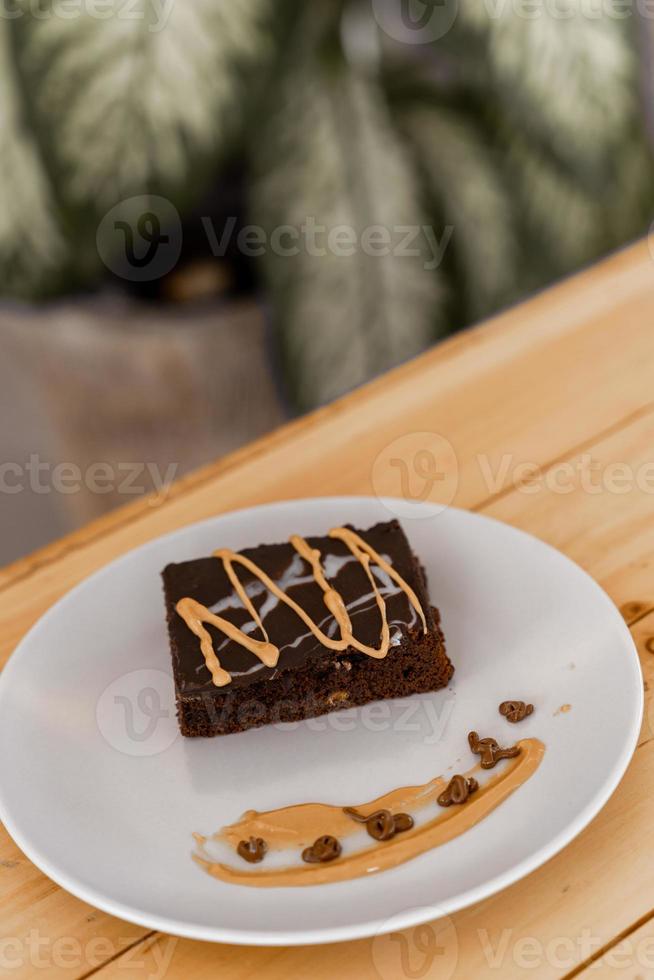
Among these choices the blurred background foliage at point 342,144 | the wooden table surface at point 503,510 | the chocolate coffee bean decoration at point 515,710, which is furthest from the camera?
the blurred background foliage at point 342,144

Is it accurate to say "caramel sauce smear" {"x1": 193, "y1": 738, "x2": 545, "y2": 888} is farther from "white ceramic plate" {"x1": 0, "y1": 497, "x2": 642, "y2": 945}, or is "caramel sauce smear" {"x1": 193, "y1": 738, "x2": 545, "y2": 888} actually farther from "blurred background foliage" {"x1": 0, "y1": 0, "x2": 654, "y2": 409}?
"blurred background foliage" {"x1": 0, "y1": 0, "x2": 654, "y2": 409}

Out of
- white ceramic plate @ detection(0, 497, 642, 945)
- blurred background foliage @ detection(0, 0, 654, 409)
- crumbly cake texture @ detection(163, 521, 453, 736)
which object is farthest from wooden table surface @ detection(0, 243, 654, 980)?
blurred background foliage @ detection(0, 0, 654, 409)

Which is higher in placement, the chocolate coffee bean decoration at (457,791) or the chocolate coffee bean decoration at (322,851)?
the chocolate coffee bean decoration at (322,851)

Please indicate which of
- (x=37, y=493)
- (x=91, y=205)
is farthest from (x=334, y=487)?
(x=37, y=493)

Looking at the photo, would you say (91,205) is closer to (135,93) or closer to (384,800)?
(135,93)

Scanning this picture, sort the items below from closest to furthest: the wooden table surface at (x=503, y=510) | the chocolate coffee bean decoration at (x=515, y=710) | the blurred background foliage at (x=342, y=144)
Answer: the wooden table surface at (x=503, y=510), the chocolate coffee bean decoration at (x=515, y=710), the blurred background foliage at (x=342, y=144)

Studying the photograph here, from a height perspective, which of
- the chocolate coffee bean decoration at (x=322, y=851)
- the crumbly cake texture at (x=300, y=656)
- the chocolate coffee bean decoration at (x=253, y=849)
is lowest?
Result: the chocolate coffee bean decoration at (x=322, y=851)

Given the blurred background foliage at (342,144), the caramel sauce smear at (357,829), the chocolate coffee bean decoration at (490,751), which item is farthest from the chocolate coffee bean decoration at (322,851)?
the blurred background foliage at (342,144)

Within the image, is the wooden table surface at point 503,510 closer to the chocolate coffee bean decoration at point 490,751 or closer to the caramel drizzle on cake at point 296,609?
the chocolate coffee bean decoration at point 490,751
